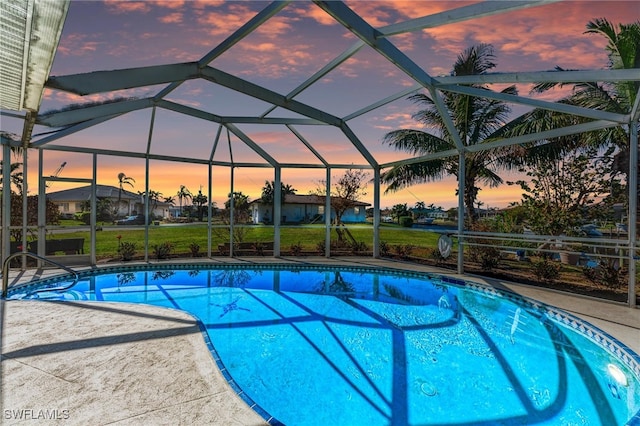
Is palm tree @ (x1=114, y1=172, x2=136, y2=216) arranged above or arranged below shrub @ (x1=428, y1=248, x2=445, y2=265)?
above

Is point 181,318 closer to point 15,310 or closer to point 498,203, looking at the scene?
point 15,310

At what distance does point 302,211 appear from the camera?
16.4 meters

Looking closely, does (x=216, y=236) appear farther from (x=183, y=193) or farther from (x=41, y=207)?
(x=41, y=207)

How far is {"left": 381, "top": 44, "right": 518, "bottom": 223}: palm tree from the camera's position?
11.9 metres

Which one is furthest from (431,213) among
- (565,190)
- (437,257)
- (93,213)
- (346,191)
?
(93,213)

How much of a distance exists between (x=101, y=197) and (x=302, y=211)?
8850 mm

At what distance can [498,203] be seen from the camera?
1109cm

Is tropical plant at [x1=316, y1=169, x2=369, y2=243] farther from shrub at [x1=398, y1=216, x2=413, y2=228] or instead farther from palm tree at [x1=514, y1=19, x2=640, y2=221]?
palm tree at [x1=514, y1=19, x2=640, y2=221]

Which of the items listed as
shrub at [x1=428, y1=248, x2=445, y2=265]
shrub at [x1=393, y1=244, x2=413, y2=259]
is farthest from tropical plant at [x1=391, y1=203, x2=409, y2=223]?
shrub at [x1=428, y1=248, x2=445, y2=265]

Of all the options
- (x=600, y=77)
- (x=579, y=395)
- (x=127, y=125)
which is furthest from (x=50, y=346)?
(x=600, y=77)

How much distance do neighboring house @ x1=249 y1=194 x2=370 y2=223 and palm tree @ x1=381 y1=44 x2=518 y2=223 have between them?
1752mm

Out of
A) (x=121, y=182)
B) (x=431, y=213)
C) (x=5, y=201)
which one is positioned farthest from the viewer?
(x=431, y=213)

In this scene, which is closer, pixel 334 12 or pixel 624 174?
pixel 334 12

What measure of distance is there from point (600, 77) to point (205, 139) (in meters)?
9.30
